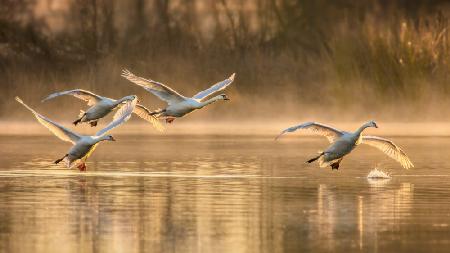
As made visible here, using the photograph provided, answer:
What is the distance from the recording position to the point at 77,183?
26.5m

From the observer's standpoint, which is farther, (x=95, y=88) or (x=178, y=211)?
(x=95, y=88)

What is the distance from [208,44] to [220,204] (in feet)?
144

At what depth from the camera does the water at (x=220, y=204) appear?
18.3m

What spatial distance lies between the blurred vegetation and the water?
27.1 metres

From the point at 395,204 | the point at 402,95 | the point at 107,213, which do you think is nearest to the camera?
the point at 107,213

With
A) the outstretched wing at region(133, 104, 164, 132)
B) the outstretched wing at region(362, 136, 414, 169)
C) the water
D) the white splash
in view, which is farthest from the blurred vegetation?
the outstretched wing at region(362, 136, 414, 169)

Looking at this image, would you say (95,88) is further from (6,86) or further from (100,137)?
(100,137)

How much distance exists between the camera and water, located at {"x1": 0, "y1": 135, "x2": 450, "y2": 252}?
18.3 m

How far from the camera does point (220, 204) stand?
22.5 metres

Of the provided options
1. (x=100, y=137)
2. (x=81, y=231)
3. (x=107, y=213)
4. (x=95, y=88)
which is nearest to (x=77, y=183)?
(x=100, y=137)

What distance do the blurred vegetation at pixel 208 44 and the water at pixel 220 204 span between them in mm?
27145

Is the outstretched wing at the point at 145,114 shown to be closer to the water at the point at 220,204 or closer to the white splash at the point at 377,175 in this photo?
the water at the point at 220,204

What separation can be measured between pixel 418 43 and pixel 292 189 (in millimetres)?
31268

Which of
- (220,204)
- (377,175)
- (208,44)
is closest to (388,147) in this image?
(377,175)
